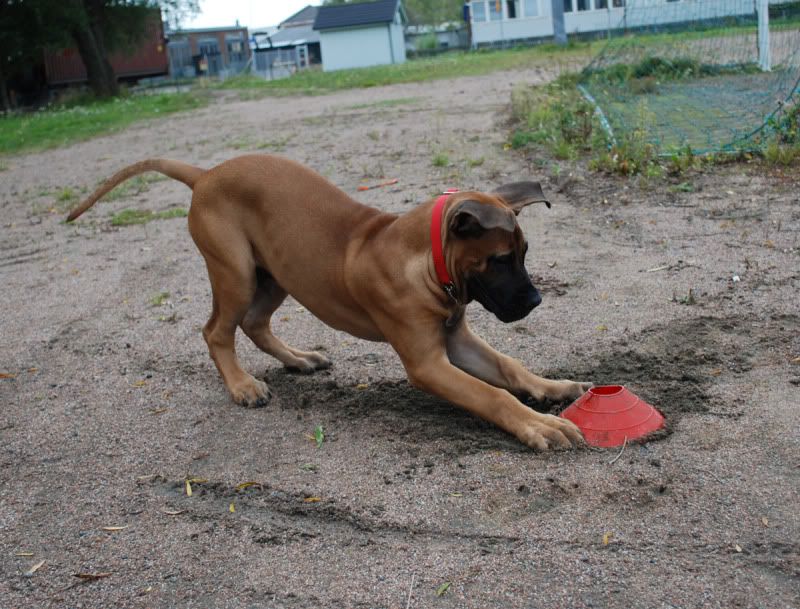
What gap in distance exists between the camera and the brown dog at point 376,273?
394cm

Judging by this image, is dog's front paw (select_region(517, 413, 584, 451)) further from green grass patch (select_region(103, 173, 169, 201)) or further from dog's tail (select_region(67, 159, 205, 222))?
green grass patch (select_region(103, 173, 169, 201))

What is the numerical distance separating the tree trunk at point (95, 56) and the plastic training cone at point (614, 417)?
30086 millimetres

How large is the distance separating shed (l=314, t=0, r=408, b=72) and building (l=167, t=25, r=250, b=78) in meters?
6.02

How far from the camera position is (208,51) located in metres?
61.3

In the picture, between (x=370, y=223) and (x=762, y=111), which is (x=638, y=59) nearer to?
(x=762, y=111)

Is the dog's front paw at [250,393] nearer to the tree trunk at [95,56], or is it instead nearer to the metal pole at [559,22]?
the tree trunk at [95,56]

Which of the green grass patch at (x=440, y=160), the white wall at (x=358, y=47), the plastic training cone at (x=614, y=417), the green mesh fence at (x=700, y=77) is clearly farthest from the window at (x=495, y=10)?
the plastic training cone at (x=614, y=417)

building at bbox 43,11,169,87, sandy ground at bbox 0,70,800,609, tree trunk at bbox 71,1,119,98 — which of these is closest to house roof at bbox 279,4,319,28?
building at bbox 43,11,169,87

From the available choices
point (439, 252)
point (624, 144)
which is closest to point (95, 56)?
point (624, 144)

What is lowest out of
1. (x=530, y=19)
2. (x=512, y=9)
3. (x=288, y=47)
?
(x=530, y=19)

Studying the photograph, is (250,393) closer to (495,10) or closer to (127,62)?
(127,62)

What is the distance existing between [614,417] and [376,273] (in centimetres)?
126

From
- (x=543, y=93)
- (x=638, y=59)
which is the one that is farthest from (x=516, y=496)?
(x=638, y=59)

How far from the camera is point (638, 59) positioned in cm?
1595
